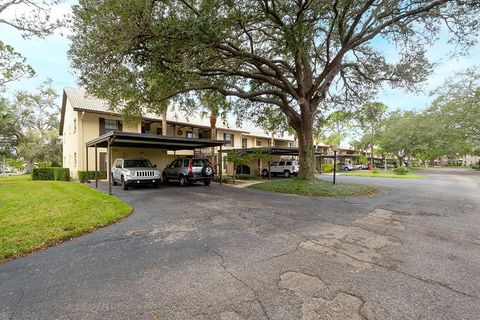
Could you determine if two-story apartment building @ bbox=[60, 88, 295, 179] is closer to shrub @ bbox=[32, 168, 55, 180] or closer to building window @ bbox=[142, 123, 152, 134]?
building window @ bbox=[142, 123, 152, 134]

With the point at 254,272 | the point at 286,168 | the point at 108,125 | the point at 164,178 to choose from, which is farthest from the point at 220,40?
the point at 286,168

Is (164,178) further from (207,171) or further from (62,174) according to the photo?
(62,174)

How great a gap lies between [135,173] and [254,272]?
36.9 ft

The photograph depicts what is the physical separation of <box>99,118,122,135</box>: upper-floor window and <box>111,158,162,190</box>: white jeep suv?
608 cm

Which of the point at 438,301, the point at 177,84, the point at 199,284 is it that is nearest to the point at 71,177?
the point at 177,84

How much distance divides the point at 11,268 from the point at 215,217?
4.19 m

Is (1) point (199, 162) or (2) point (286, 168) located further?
(2) point (286, 168)

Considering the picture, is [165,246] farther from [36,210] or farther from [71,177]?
[71,177]

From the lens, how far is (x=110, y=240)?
16.0 feet

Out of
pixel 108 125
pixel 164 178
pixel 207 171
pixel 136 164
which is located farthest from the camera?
pixel 108 125

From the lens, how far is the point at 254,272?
133 inches

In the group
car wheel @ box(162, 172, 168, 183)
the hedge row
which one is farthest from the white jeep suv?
the hedge row

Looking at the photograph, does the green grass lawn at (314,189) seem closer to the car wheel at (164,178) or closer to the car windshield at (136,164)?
the car windshield at (136,164)

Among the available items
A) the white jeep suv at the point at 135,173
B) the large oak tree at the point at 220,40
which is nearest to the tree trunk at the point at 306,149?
the large oak tree at the point at 220,40
